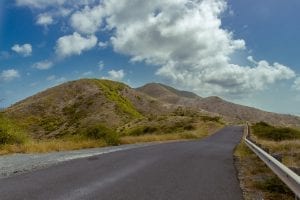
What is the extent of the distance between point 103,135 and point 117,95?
356 feet

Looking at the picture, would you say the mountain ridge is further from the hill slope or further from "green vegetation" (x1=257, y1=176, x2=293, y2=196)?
"green vegetation" (x1=257, y1=176, x2=293, y2=196)

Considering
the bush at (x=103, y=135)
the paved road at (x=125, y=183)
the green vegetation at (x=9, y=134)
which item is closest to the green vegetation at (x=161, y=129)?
the bush at (x=103, y=135)

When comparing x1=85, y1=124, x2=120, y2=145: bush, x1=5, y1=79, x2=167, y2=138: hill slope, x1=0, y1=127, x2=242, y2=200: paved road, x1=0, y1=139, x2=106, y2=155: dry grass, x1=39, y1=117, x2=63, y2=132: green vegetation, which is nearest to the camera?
x1=0, y1=127, x2=242, y2=200: paved road

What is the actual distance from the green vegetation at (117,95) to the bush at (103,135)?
268 ft

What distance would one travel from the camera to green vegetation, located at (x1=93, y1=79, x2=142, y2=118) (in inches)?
4747

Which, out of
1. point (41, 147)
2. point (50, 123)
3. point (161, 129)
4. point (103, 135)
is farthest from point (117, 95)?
point (41, 147)

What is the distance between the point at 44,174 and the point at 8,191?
282cm

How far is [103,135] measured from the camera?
31.5 metres

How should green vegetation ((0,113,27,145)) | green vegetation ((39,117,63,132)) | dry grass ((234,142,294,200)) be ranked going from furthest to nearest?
green vegetation ((39,117,63,132))
green vegetation ((0,113,27,145))
dry grass ((234,142,294,200))

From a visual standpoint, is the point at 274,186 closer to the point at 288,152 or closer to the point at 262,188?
the point at 262,188

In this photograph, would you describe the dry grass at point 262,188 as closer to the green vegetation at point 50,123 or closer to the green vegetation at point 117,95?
the green vegetation at point 50,123

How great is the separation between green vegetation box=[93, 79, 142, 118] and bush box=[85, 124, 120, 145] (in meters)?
81.6

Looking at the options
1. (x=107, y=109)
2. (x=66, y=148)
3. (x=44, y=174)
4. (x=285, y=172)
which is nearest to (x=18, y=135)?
(x=66, y=148)

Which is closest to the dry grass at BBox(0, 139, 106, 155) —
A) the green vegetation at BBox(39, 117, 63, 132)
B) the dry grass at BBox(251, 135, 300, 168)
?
the dry grass at BBox(251, 135, 300, 168)
